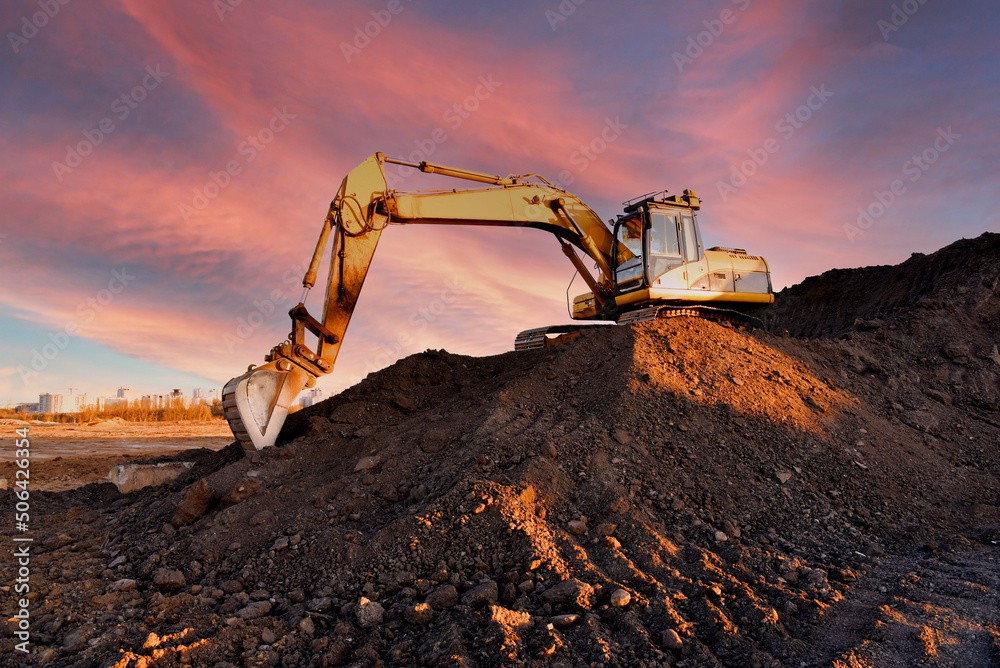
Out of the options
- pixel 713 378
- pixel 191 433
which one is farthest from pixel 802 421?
pixel 191 433

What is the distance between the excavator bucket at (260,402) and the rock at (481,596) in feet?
13.1

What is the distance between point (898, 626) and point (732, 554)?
3.76ft

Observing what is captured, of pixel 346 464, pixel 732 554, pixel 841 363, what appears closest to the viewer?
pixel 732 554

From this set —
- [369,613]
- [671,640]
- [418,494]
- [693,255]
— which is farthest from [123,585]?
[693,255]

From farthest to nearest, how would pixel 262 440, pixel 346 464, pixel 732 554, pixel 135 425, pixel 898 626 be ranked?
pixel 135 425
pixel 262 440
pixel 346 464
pixel 732 554
pixel 898 626

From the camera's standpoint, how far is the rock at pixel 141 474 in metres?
7.69

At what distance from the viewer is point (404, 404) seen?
301 inches

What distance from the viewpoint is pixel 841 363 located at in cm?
933

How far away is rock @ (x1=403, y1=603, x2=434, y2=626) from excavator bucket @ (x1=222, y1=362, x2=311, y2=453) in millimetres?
3827

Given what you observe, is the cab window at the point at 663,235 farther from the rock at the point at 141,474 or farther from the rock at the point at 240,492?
the rock at the point at 141,474

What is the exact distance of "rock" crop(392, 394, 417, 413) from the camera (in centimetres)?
765

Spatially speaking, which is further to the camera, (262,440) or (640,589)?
(262,440)

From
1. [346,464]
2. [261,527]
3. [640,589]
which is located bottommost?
[640,589]

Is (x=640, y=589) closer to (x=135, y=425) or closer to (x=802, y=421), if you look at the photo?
(x=802, y=421)
